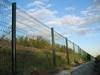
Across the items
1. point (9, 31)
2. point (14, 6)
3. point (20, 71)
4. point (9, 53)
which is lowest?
point (20, 71)

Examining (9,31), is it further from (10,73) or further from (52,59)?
(52,59)

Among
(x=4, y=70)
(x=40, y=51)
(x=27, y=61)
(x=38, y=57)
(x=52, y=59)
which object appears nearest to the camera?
(x=4, y=70)

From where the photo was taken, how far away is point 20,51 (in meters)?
8.34

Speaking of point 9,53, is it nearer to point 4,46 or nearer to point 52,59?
point 4,46

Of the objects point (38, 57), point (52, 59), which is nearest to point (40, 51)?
point (38, 57)

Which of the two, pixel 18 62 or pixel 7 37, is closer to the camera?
pixel 7 37

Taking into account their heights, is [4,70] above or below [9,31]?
below

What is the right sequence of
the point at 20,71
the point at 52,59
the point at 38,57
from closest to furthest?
the point at 20,71
the point at 38,57
the point at 52,59

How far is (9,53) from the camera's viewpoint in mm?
7371

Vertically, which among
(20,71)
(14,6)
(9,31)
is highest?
(14,6)

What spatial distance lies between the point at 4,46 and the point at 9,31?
439 millimetres

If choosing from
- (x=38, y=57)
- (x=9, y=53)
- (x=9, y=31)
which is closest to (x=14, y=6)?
(x=9, y=31)

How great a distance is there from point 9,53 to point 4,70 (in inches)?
23.7

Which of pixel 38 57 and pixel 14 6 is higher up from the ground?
pixel 14 6
